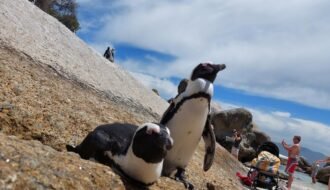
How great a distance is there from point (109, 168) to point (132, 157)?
0.22 metres

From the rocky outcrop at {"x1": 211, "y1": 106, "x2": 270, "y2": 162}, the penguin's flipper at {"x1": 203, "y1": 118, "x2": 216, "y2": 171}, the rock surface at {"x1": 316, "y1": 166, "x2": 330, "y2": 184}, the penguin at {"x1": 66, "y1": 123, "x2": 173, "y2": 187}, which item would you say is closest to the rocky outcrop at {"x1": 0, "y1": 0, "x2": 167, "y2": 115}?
the penguin's flipper at {"x1": 203, "y1": 118, "x2": 216, "y2": 171}

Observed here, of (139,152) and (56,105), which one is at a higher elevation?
(56,105)

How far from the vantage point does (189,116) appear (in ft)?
16.9

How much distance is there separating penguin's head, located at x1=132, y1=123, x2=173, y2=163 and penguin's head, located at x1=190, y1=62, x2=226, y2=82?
1120mm

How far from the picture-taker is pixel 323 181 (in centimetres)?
2409

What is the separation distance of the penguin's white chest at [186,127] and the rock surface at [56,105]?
45cm

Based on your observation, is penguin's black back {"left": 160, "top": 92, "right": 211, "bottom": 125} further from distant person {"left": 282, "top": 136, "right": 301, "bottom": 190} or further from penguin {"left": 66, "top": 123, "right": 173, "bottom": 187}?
distant person {"left": 282, "top": 136, "right": 301, "bottom": 190}

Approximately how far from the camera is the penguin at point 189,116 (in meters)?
5.09

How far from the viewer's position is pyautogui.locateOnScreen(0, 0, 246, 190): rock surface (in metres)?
3.64

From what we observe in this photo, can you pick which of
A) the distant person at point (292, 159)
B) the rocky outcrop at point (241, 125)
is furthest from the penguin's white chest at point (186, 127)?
the rocky outcrop at point (241, 125)

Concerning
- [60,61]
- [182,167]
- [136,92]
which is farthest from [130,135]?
[136,92]

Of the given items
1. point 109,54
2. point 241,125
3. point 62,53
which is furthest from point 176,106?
point 241,125

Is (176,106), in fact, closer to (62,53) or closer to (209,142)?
(209,142)

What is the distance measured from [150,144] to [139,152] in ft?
0.39
